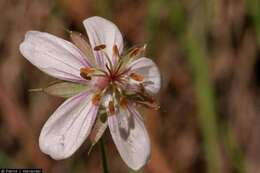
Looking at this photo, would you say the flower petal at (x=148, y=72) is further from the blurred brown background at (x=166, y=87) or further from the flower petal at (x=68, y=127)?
the blurred brown background at (x=166, y=87)

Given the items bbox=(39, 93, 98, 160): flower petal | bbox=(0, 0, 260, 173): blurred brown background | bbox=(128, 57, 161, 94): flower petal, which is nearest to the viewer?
bbox=(39, 93, 98, 160): flower petal

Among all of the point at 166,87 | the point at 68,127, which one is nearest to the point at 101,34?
the point at 68,127

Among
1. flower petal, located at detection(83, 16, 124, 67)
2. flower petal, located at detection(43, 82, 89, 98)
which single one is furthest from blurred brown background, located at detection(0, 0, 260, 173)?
flower petal, located at detection(43, 82, 89, 98)

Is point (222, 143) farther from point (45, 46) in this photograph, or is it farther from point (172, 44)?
point (45, 46)

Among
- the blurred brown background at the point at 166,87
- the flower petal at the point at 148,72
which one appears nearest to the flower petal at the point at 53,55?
the flower petal at the point at 148,72

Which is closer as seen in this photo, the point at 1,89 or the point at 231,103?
the point at 1,89

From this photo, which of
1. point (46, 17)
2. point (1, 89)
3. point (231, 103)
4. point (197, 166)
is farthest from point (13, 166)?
point (231, 103)

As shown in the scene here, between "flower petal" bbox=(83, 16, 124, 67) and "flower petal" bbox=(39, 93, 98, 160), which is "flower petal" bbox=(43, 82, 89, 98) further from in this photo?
"flower petal" bbox=(83, 16, 124, 67)
